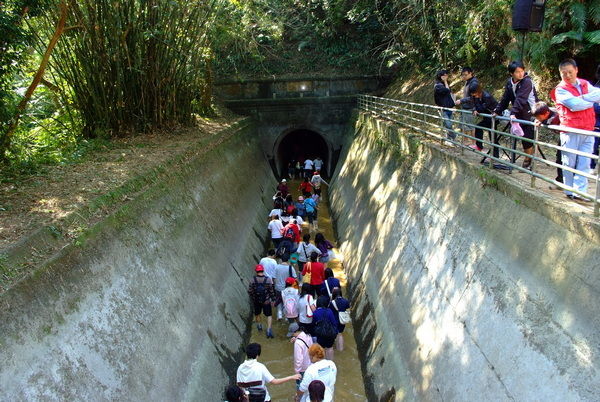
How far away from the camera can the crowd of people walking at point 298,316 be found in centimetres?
533

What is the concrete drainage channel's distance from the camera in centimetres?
415

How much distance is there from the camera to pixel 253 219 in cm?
1384

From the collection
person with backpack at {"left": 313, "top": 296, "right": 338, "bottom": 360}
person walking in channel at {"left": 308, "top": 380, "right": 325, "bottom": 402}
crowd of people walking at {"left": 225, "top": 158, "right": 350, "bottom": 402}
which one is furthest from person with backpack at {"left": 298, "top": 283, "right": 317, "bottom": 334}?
person walking in channel at {"left": 308, "top": 380, "right": 325, "bottom": 402}

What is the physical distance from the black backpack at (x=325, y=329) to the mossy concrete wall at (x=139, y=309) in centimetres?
152

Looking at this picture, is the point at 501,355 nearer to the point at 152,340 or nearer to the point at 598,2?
the point at 152,340

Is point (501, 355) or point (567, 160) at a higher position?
point (567, 160)

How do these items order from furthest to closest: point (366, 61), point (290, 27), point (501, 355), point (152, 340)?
point (290, 27)
point (366, 61)
point (152, 340)
point (501, 355)

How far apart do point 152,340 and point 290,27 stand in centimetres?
2337

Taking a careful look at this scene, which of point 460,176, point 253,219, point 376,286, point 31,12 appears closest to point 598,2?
point 460,176

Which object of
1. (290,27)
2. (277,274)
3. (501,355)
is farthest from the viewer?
(290,27)

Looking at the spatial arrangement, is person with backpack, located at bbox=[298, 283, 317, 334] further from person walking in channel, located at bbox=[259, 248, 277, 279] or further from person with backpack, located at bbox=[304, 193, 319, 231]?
person with backpack, located at bbox=[304, 193, 319, 231]

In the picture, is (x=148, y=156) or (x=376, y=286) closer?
(x=376, y=286)

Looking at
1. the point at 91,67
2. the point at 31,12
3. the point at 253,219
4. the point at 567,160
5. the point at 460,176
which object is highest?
the point at 31,12

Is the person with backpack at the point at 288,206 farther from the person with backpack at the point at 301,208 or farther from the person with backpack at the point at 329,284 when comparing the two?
the person with backpack at the point at 329,284
